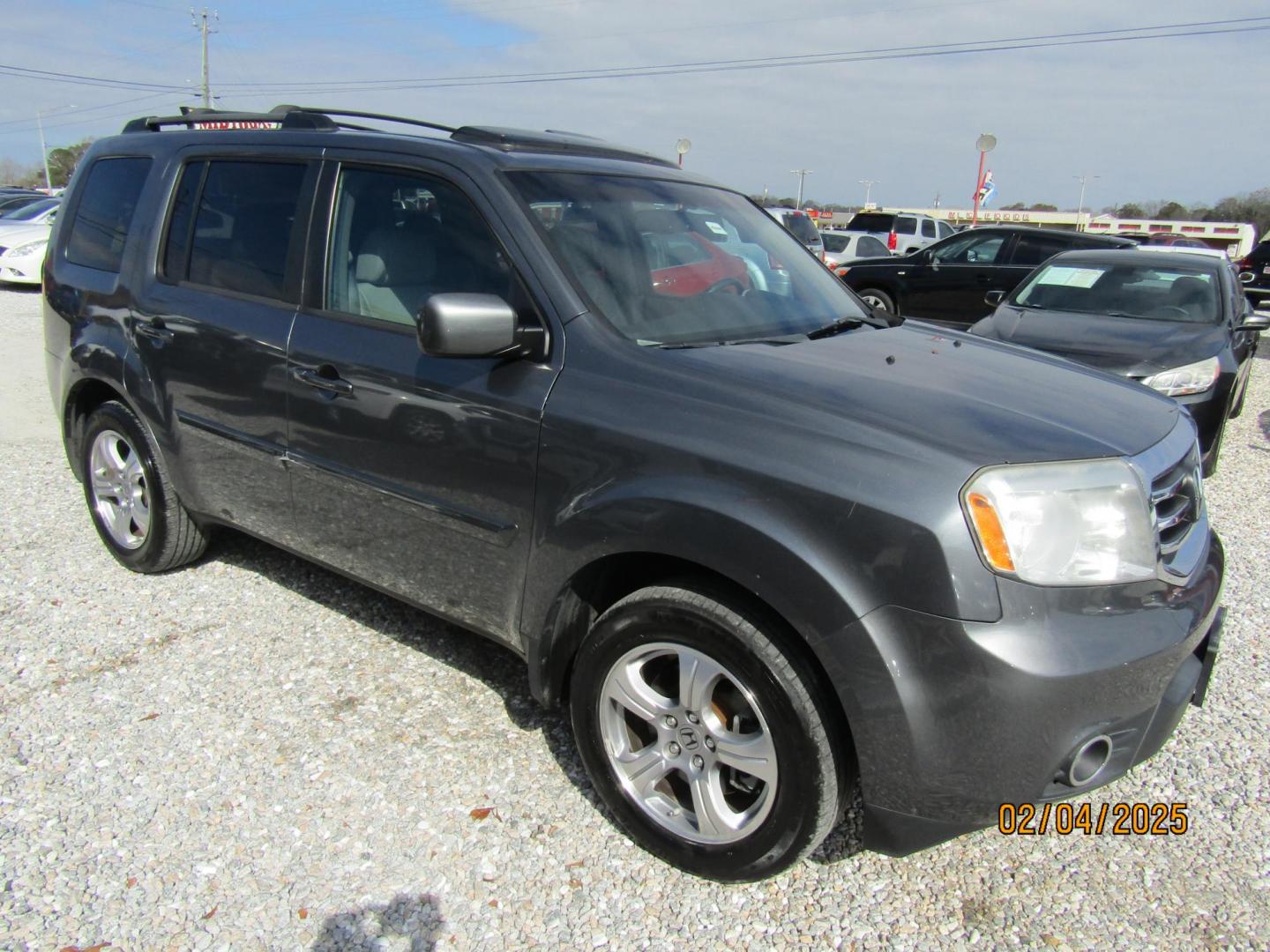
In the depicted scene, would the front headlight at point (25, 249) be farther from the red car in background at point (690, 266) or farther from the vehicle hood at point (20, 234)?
the red car in background at point (690, 266)

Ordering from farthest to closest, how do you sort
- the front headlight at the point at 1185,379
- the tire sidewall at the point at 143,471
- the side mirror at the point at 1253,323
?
the side mirror at the point at 1253,323 → the front headlight at the point at 1185,379 → the tire sidewall at the point at 143,471

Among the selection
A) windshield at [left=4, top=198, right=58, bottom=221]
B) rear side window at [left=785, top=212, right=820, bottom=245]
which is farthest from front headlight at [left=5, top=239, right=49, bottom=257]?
rear side window at [left=785, top=212, right=820, bottom=245]

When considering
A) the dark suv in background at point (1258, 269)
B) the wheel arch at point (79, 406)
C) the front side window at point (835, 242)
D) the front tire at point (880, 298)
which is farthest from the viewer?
the front side window at point (835, 242)

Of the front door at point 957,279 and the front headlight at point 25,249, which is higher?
the front door at point 957,279

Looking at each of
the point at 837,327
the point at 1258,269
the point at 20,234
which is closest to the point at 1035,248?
the point at 837,327

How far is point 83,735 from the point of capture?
3.02 meters

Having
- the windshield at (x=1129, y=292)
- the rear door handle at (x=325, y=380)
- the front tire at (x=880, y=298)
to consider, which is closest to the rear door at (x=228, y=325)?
the rear door handle at (x=325, y=380)

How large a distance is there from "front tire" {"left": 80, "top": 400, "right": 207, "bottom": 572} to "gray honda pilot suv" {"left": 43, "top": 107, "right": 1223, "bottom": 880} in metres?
0.13

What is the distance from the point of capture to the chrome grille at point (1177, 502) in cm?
230

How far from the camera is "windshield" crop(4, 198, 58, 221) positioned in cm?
1648

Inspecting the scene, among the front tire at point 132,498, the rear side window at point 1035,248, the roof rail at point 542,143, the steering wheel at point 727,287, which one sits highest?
the roof rail at point 542,143

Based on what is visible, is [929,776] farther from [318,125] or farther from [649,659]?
[318,125]

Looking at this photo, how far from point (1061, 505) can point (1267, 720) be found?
2.04m
